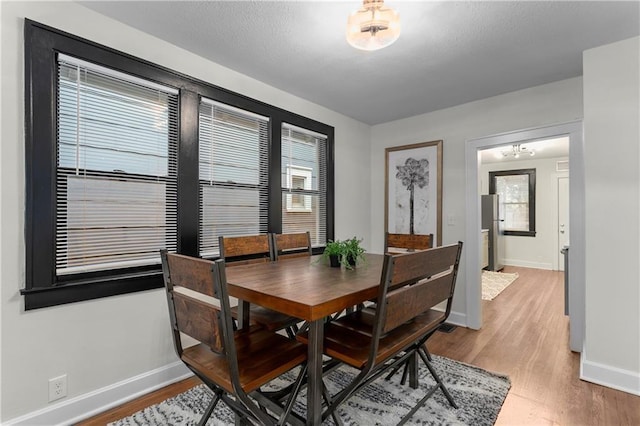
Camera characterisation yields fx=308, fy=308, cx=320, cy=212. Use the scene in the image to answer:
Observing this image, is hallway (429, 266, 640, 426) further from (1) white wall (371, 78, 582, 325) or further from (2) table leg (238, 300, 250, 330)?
(2) table leg (238, 300, 250, 330)

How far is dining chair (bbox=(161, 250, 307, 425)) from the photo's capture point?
3.73ft

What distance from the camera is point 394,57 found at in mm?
2369

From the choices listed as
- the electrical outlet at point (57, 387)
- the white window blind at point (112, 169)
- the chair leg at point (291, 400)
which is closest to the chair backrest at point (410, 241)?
the chair leg at point (291, 400)

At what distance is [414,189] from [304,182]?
142 cm

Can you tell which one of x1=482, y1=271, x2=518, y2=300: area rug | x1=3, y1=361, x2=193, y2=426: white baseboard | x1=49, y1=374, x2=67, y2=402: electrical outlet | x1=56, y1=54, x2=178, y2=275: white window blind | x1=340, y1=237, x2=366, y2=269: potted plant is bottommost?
x1=482, y1=271, x2=518, y2=300: area rug

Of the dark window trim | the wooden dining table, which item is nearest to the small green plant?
the wooden dining table

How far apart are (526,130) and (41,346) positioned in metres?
4.06

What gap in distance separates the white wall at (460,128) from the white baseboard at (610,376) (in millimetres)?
1176

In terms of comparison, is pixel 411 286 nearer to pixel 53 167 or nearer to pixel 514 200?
pixel 53 167

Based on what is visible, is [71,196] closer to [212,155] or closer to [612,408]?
[212,155]

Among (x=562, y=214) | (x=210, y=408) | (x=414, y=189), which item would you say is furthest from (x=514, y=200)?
(x=210, y=408)

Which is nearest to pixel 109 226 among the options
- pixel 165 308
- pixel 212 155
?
pixel 165 308

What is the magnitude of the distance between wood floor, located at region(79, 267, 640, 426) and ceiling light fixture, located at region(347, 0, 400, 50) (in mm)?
2220

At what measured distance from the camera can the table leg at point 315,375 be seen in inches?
50.9
